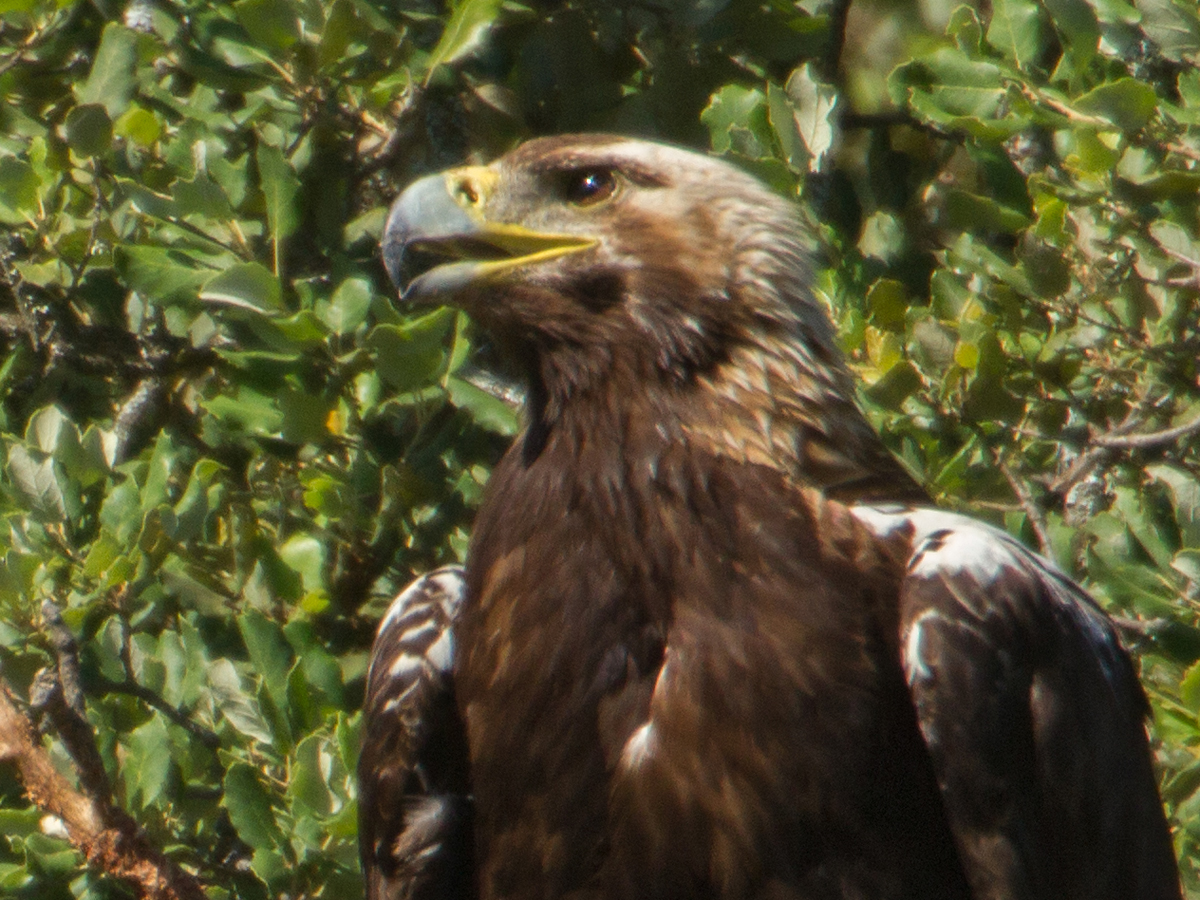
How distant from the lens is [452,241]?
304 centimetres

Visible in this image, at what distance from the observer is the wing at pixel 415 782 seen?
3.01 meters

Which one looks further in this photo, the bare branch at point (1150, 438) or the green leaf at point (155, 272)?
the green leaf at point (155, 272)

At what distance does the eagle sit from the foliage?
40 cm

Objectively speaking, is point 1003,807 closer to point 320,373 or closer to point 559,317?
point 559,317

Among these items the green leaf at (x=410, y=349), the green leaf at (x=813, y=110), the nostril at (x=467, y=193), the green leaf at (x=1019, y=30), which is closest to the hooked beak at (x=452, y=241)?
the nostril at (x=467, y=193)

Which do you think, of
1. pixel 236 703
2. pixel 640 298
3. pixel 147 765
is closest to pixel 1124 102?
pixel 640 298

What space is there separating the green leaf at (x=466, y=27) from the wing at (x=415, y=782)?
4.35 ft

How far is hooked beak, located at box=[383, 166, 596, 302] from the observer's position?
300cm

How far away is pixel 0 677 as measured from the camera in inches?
138

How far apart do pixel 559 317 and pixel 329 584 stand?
1064mm

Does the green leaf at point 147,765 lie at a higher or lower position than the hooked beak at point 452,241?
lower

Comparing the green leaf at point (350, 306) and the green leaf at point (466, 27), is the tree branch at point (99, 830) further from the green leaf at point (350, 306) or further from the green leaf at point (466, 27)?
the green leaf at point (466, 27)

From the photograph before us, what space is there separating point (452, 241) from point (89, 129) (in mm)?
1257

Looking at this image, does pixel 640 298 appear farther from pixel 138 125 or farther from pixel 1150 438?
pixel 138 125
